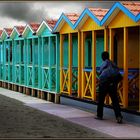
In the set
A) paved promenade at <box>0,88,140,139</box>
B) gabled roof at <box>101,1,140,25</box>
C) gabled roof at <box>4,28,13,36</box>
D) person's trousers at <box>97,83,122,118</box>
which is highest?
gabled roof at <box>4,28,13,36</box>

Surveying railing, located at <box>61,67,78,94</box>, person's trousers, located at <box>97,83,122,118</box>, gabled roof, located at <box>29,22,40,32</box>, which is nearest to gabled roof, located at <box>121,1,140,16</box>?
person's trousers, located at <box>97,83,122,118</box>

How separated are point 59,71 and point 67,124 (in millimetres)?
5269

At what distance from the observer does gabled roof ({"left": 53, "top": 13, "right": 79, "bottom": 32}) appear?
1457cm

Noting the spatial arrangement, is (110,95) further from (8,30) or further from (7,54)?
(7,54)

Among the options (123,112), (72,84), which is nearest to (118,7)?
(123,112)

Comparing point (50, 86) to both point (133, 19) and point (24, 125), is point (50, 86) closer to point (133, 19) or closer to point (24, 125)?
point (24, 125)

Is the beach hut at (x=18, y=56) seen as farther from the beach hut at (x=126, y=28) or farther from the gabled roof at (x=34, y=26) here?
the beach hut at (x=126, y=28)

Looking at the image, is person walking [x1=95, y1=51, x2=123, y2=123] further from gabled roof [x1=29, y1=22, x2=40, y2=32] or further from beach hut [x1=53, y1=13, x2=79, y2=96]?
→ gabled roof [x1=29, y1=22, x2=40, y2=32]

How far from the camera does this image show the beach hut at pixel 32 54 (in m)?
18.7

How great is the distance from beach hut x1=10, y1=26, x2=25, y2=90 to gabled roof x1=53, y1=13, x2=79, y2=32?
501 centimetres

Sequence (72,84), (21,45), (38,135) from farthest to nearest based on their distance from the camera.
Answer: (21,45)
(72,84)
(38,135)

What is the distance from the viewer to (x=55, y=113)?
1312 centimetres

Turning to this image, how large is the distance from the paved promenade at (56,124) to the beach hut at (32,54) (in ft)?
13.2

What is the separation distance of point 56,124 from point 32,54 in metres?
8.83
